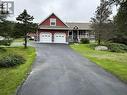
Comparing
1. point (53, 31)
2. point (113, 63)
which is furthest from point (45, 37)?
point (113, 63)

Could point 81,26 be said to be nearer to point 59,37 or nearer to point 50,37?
point 59,37

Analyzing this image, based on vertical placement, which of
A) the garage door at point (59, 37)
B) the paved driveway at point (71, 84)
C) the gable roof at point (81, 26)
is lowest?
the paved driveway at point (71, 84)

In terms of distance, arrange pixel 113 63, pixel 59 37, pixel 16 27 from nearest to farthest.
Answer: pixel 113 63 < pixel 16 27 < pixel 59 37

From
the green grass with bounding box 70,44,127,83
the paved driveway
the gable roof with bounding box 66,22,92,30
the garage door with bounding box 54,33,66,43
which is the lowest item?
the paved driveway

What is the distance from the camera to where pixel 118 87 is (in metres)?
16.7

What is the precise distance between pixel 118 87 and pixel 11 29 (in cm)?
3134

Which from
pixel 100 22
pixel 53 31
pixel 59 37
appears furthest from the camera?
pixel 59 37

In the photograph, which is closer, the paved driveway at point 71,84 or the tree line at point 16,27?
the paved driveway at point 71,84

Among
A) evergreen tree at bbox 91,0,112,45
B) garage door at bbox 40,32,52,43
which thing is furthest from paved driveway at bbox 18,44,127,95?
garage door at bbox 40,32,52,43

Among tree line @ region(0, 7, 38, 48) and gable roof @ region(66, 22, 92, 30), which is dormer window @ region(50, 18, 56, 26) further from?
tree line @ region(0, 7, 38, 48)

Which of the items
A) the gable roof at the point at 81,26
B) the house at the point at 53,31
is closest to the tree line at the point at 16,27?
the house at the point at 53,31

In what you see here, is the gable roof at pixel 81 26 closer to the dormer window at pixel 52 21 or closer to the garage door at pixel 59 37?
the garage door at pixel 59 37

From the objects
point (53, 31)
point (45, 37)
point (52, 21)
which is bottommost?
point (45, 37)

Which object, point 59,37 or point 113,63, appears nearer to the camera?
point 113,63
